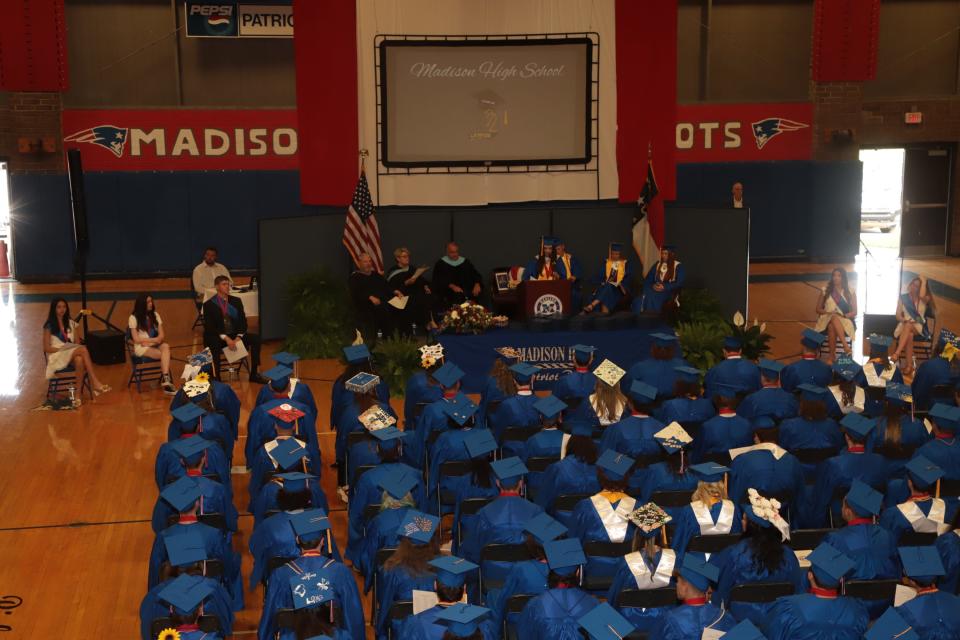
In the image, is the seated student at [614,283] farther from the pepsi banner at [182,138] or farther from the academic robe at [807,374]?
the pepsi banner at [182,138]

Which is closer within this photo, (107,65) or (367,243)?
(367,243)

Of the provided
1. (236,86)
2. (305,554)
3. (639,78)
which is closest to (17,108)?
(236,86)

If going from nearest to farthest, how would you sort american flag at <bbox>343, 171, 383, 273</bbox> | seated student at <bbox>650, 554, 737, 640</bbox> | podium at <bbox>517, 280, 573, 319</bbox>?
seated student at <bbox>650, 554, 737, 640</bbox>, podium at <bbox>517, 280, 573, 319</bbox>, american flag at <bbox>343, 171, 383, 273</bbox>

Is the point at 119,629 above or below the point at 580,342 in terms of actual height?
below

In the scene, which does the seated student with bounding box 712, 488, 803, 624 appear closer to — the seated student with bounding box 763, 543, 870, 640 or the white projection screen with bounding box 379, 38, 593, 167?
the seated student with bounding box 763, 543, 870, 640

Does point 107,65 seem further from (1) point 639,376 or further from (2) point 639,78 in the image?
(1) point 639,376

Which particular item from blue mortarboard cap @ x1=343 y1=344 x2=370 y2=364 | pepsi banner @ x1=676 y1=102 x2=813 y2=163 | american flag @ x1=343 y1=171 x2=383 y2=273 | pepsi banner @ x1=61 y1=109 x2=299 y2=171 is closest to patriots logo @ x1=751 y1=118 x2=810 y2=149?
pepsi banner @ x1=676 y1=102 x2=813 y2=163

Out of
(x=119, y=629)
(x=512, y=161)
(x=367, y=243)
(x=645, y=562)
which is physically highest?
(x=512, y=161)

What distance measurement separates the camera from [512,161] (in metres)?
17.8

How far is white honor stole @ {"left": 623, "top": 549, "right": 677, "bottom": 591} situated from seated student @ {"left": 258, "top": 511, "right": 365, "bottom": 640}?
1640mm

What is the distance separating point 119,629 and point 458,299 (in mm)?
8859

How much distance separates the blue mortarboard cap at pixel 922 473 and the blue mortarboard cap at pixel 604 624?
2.88 m

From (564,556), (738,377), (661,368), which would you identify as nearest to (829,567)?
(564,556)

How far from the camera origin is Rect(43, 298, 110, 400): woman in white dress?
14430 mm
